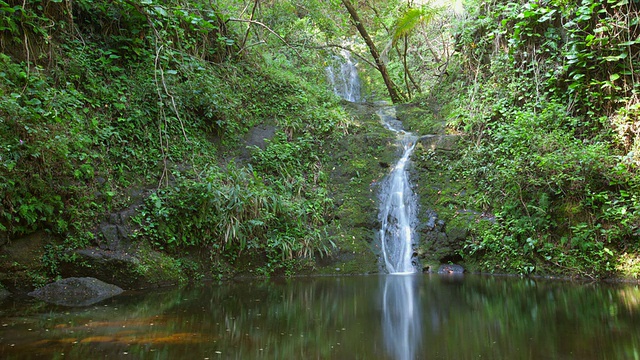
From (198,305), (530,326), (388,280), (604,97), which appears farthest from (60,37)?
(604,97)

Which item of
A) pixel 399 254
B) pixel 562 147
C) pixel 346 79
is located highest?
pixel 346 79

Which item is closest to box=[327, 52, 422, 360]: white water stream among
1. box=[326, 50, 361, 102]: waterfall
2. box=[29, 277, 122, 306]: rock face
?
box=[29, 277, 122, 306]: rock face

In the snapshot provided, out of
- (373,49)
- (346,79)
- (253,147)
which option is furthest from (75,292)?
(346,79)

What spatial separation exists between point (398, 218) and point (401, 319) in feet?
17.3

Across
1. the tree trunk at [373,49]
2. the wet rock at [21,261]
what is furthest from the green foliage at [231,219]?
the tree trunk at [373,49]

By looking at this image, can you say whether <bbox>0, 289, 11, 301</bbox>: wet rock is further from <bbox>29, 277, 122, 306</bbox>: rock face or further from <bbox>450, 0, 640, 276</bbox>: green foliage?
<bbox>450, 0, 640, 276</bbox>: green foliage

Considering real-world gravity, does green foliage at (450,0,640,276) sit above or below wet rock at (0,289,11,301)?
above

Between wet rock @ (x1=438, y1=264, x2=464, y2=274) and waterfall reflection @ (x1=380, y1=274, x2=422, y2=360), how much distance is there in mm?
1346

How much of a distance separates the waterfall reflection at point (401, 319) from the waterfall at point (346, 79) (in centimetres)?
1364

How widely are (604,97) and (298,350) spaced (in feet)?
24.3

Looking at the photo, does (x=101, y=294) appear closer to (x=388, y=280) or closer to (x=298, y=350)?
(x=298, y=350)

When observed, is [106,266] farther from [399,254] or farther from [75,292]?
[399,254]

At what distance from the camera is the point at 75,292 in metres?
5.43

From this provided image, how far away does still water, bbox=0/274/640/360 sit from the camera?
10.0 ft
